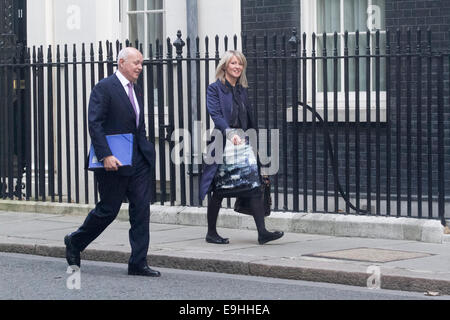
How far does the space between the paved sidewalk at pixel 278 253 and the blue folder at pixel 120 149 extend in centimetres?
120

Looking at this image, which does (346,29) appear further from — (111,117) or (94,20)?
(111,117)

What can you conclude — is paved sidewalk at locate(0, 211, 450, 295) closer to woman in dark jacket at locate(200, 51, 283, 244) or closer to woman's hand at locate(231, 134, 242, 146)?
woman in dark jacket at locate(200, 51, 283, 244)

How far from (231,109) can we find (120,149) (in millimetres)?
1558

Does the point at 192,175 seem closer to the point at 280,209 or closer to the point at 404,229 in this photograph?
the point at 280,209

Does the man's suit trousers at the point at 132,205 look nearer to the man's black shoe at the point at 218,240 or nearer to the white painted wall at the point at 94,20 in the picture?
the man's black shoe at the point at 218,240

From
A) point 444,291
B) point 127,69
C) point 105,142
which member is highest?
point 127,69

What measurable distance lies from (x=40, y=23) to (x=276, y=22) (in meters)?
3.87

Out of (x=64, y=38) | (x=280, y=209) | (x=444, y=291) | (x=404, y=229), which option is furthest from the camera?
(x=64, y=38)

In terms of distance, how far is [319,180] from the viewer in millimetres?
12953

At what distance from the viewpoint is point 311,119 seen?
12.7m

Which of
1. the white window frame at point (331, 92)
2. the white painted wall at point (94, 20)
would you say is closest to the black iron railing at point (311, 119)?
the white window frame at point (331, 92)

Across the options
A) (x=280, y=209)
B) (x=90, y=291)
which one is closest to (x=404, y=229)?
(x=280, y=209)

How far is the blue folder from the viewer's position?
912 centimetres

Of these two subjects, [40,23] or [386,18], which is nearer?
[386,18]
